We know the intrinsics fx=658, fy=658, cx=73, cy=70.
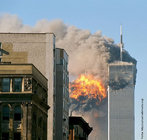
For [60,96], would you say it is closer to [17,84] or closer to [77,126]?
[77,126]

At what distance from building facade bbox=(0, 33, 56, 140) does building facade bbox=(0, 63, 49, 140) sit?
1132 inches

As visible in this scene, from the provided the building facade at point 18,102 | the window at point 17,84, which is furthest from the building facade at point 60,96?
the window at point 17,84

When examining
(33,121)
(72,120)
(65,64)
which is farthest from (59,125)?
(33,121)

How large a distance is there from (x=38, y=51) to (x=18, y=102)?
3454 cm

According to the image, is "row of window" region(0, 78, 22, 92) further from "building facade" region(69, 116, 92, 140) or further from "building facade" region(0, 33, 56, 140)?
"building facade" region(69, 116, 92, 140)

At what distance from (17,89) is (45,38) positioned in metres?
34.8

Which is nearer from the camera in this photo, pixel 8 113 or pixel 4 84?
pixel 8 113

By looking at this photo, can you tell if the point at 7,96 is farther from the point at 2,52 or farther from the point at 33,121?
the point at 2,52

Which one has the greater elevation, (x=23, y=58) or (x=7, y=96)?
(x=23, y=58)

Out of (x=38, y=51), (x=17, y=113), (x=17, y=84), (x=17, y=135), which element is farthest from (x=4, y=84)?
(x=38, y=51)

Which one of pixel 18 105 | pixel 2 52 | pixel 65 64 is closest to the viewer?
pixel 18 105

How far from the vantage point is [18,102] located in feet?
323

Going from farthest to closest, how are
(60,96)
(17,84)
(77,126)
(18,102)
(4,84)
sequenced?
(77,126), (60,96), (4,84), (17,84), (18,102)

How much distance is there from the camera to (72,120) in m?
168
